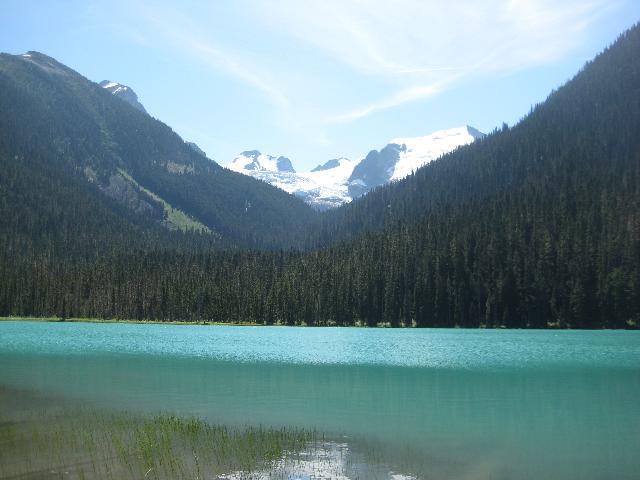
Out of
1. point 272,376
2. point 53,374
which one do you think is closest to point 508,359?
point 272,376

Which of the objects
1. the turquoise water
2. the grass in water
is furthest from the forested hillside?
the grass in water

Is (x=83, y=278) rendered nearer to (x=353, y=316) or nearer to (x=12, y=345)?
(x=353, y=316)

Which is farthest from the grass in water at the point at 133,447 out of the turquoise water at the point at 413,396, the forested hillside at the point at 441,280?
the forested hillside at the point at 441,280

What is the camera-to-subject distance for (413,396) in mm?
38625

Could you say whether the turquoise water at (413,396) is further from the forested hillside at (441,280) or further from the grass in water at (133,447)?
the forested hillside at (441,280)

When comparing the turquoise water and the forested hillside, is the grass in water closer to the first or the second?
the turquoise water

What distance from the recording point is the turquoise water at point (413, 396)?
24422 mm

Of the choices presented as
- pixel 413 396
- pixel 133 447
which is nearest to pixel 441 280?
pixel 413 396

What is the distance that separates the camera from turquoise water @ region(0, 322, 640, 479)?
2442 centimetres

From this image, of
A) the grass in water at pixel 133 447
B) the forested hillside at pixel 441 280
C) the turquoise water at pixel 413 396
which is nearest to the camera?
the grass in water at pixel 133 447

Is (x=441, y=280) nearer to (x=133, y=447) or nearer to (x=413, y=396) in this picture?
(x=413, y=396)

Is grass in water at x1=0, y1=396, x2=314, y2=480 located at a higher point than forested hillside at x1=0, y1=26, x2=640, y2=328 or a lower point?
lower

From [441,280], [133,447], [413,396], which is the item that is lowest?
[133,447]

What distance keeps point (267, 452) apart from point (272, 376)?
24.5 metres
